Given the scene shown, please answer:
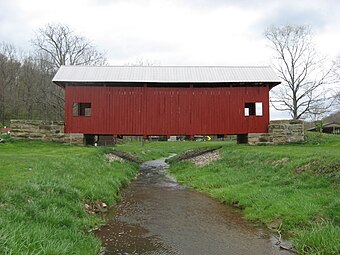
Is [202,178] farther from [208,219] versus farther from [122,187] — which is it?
[208,219]

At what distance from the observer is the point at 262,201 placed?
9.17 meters

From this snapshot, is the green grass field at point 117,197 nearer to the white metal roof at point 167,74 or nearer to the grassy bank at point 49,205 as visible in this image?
the grassy bank at point 49,205

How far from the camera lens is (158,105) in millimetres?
22172

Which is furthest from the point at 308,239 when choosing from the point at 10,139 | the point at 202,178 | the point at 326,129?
the point at 326,129

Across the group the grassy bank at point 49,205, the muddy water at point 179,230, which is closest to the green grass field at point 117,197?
the grassy bank at point 49,205

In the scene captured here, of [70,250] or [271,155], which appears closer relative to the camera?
[70,250]

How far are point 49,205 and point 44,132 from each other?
53.3 feet

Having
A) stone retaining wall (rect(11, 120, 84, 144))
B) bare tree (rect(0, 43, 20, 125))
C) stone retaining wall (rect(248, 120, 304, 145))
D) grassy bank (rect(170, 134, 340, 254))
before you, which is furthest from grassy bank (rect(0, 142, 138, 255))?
bare tree (rect(0, 43, 20, 125))

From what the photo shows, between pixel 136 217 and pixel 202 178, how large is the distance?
235 inches

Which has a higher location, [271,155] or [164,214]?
[271,155]

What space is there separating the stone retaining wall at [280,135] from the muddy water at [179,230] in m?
12.2


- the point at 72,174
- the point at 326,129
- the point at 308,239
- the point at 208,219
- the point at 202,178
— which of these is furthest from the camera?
the point at 326,129

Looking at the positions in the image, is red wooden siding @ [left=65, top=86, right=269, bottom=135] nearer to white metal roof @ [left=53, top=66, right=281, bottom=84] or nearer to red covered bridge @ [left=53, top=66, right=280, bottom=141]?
red covered bridge @ [left=53, top=66, right=280, bottom=141]

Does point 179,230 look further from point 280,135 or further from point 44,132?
point 44,132
